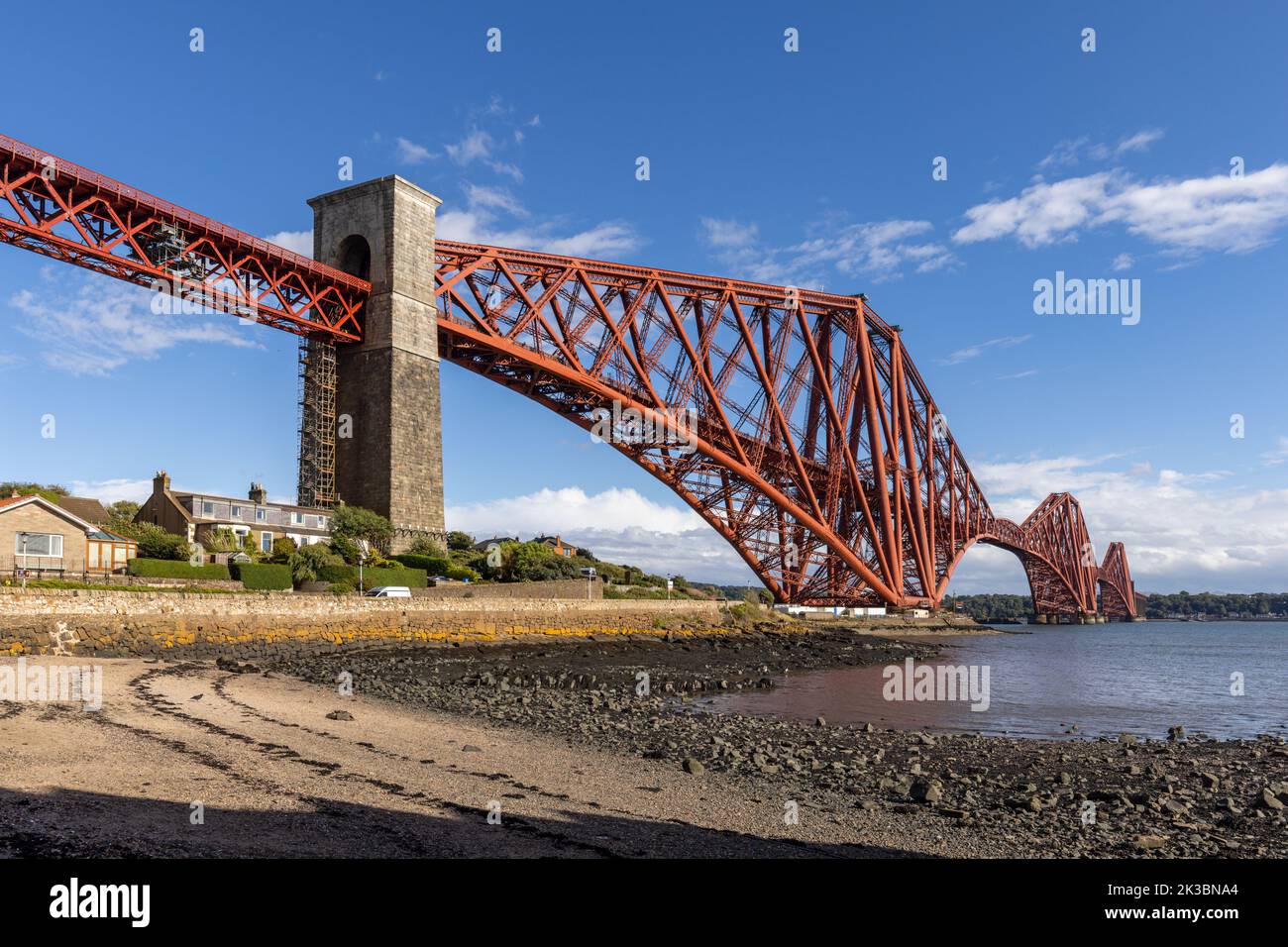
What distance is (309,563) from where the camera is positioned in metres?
42.2

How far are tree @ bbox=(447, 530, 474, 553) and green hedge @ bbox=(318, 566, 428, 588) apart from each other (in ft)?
43.6

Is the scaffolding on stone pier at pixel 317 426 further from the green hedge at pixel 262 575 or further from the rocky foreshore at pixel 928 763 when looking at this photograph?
the rocky foreshore at pixel 928 763

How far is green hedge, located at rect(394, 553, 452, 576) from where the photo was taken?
46.7 meters

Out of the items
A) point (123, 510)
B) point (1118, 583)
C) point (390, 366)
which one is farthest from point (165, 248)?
point (1118, 583)

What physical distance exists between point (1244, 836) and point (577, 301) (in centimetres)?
5472

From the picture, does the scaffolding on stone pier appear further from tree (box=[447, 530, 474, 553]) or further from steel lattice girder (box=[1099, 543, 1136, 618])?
steel lattice girder (box=[1099, 543, 1136, 618])

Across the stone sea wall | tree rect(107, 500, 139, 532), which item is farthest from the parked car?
tree rect(107, 500, 139, 532)

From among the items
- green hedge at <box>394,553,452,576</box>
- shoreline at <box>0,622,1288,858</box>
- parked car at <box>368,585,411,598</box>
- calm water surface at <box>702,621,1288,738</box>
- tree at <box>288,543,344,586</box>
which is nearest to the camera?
shoreline at <box>0,622,1288,858</box>

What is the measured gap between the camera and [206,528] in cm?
4991

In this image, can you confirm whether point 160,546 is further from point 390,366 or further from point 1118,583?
point 1118,583

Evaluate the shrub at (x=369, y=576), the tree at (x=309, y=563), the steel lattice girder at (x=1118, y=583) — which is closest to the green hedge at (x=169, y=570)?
the tree at (x=309, y=563)

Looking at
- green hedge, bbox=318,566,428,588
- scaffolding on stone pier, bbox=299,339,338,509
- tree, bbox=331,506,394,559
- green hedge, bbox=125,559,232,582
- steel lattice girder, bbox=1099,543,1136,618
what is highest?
scaffolding on stone pier, bbox=299,339,338,509

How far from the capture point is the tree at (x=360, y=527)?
44.9 metres
